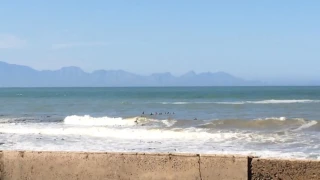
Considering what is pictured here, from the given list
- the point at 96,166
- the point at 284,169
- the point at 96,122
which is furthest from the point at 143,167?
the point at 96,122

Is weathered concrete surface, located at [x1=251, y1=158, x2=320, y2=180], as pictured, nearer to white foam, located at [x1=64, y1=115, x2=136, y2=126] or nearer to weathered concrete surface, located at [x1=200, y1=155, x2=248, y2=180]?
weathered concrete surface, located at [x1=200, y1=155, x2=248, y2=180]

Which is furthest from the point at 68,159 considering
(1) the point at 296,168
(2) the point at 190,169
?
(1) the point at 296,168

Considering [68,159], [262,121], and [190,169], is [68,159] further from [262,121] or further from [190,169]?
[262,121]

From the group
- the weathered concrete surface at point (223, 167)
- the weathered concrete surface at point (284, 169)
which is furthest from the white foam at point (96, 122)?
the weathered concrete surface at point (284, 169)

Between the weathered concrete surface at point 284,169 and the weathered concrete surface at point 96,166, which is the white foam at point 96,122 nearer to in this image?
the weathered concrete surface at point 96,166

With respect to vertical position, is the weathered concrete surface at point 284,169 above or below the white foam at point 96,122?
above

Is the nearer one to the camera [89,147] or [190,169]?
[190,169]

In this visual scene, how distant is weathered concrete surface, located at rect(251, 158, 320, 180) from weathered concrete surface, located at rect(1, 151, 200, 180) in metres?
0.59

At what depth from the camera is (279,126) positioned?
19.8 m

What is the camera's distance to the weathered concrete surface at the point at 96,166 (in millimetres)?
4922

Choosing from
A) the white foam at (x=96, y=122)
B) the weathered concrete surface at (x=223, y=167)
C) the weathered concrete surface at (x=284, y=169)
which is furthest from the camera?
the white foam at (x=96, y=122)

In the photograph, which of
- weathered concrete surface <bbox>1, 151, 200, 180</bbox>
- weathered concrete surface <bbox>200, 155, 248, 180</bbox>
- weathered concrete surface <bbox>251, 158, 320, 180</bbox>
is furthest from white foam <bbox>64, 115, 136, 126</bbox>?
weathered concrete surface <bbox>251, 158, 320, 180</bbox>

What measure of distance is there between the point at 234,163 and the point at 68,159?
1.74 meters

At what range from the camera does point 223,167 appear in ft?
15.8
